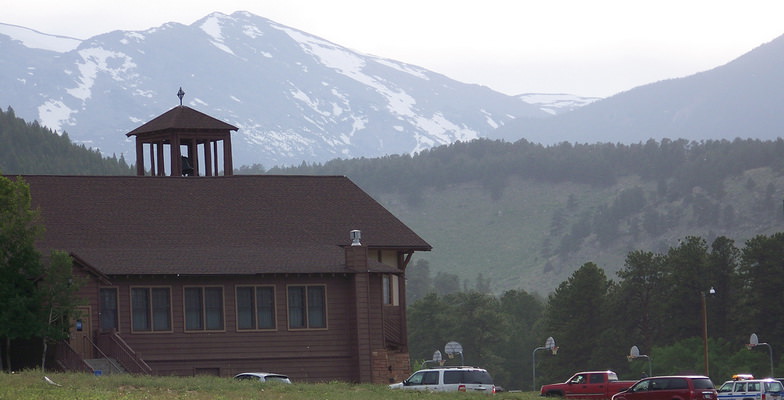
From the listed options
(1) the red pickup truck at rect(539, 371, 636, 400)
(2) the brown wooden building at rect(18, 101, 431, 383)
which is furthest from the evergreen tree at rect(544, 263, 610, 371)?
(1) the red pickup truck at rect(539, 371, 636, 400)

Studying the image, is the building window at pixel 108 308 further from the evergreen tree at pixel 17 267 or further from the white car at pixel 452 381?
the white car at pixel 452 381

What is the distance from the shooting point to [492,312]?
500ft

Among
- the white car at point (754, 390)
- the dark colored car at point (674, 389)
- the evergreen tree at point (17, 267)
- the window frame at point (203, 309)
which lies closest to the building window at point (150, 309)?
the window frame at point (203, 309)

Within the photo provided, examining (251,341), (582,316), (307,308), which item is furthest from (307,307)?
(582,316)

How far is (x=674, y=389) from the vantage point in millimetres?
44969

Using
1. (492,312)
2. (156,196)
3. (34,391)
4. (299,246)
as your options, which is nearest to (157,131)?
(156,196)

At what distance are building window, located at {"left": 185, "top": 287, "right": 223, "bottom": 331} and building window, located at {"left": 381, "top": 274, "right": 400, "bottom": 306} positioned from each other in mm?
7218

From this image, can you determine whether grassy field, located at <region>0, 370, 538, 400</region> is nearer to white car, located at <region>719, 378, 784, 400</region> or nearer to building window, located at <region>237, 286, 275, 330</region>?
white car, located at <region>719, 378, 784, 400</region>

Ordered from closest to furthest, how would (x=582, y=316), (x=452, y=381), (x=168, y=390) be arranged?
(x=168, y=390), (x=452, y=381), (x=582, y=316)

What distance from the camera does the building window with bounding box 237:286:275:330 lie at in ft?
182

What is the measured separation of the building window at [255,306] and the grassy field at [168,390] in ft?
35.5

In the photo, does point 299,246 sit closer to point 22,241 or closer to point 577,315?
point 22,241

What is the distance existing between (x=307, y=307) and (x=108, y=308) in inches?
292

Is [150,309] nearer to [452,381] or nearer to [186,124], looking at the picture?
[452,381]
